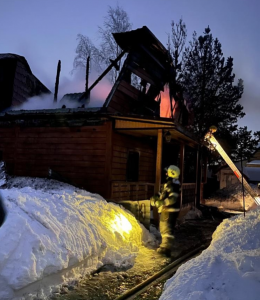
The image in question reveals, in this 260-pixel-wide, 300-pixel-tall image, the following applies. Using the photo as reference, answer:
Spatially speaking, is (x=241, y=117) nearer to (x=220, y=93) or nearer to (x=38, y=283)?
(x=220, y=93)

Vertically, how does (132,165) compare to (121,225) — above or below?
above

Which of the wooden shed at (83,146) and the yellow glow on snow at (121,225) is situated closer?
the yellow glow on snow at (121,225)

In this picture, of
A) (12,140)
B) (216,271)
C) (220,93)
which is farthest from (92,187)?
(220,93)

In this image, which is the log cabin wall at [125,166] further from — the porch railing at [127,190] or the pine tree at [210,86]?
the pine tree at [210,86]

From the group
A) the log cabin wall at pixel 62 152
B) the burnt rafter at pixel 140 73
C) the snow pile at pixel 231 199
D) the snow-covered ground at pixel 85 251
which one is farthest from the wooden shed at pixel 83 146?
the snow pile at pixel 231 199

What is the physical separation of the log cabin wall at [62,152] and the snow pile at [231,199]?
12628 mm

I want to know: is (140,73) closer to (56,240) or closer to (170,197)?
(170,197)

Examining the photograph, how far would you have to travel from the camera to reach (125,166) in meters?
13.0

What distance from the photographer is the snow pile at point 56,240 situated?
185 inches

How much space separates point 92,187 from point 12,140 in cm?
415

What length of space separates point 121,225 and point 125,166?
15.8ft

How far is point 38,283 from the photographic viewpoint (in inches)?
195

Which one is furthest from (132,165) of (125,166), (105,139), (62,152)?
(62,152)

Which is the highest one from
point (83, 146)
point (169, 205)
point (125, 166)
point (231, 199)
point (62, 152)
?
point (83, 146)
